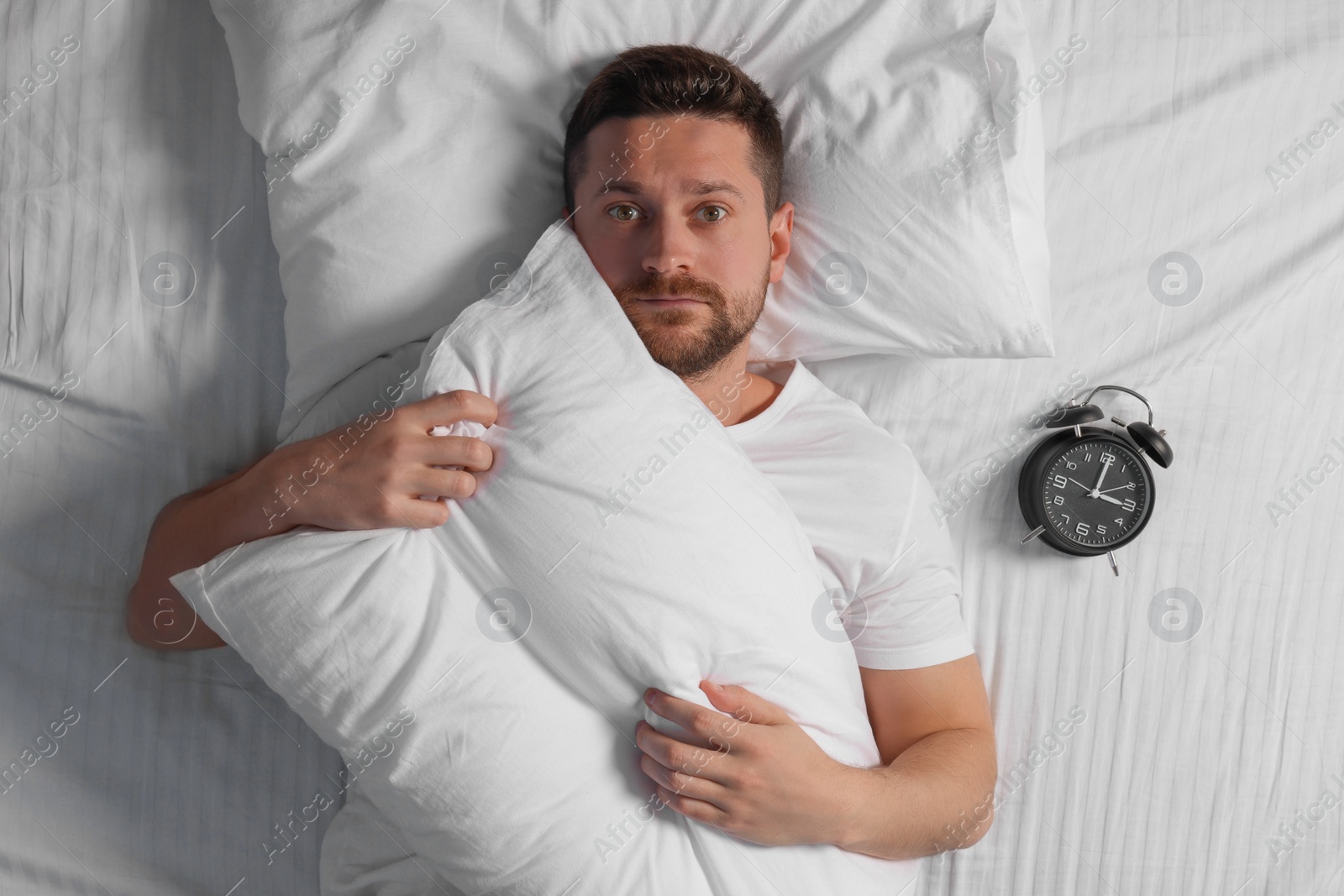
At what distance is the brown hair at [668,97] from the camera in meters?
1.15

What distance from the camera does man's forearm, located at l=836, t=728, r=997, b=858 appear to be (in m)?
1.03

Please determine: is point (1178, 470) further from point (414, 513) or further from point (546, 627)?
point (414, 513)

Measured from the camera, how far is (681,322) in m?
1.13

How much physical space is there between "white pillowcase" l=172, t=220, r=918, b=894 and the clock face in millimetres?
471

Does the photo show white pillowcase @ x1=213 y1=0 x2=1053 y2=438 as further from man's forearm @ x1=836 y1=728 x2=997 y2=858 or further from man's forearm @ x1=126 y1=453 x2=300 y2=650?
man's forearm @ x1=836 y1=728 x2=997 y2=858

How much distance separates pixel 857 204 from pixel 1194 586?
0.73m

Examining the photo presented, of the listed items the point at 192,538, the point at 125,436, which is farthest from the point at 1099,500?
the point at 125,436

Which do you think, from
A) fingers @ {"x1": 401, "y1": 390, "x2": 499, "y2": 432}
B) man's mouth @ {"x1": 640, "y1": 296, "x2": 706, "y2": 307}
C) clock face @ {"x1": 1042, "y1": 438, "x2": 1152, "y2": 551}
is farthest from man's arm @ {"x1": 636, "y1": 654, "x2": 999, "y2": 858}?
man's mouth @ {"x1": 640, "y1": 296, "x2": 706, "y2": 307}

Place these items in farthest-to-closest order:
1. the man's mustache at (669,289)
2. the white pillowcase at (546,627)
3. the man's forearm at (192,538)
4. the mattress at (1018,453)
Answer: the mattress at (1018,453), the man's mustache at (669,289), the man's forearm at (192,538), the white pillowcase at (546,627)

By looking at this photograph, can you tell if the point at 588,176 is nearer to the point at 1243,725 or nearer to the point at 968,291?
the point at 968,291

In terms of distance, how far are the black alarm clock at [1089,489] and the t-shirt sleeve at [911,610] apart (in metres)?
0.16

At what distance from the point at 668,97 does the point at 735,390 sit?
1.30 ft

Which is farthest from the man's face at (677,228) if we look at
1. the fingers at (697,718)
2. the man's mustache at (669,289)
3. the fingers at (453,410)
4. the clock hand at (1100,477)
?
the clock hand at (1100,477)

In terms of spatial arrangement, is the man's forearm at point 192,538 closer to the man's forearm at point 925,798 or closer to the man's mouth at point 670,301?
the man's mouth at point 670,301
